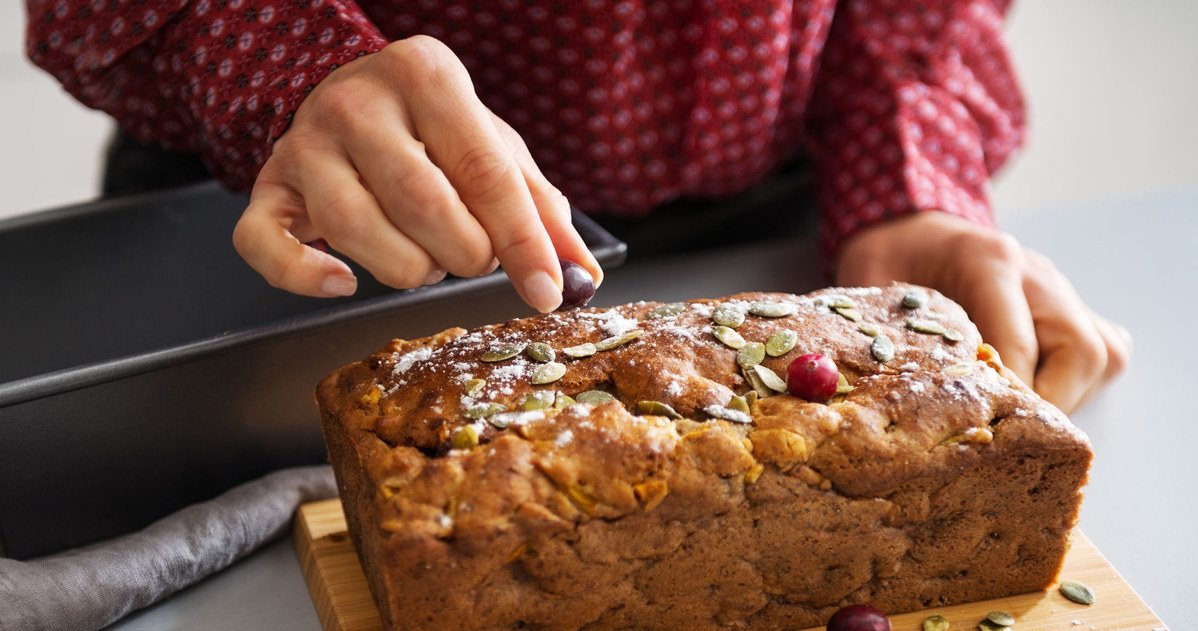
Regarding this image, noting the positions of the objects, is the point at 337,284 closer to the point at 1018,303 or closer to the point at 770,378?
the point at 770,378

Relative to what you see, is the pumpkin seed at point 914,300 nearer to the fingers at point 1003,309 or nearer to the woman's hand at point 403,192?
the fingers at point 1003,309

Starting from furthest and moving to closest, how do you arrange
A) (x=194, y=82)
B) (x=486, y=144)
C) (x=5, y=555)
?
(x=194, y=82) < (x=5, y=555) < (x=486, y=144)

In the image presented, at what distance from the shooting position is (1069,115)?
140 inches

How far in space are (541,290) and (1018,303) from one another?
0.59 meters

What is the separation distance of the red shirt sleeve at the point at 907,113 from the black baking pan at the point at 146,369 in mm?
441

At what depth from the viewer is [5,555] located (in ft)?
3.36

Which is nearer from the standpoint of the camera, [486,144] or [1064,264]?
[486,144]

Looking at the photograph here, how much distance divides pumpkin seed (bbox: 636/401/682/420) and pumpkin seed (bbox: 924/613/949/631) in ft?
0.94

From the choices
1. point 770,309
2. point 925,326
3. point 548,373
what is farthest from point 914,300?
point 548,373

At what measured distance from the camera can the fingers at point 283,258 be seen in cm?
89

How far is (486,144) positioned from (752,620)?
18.4 inches

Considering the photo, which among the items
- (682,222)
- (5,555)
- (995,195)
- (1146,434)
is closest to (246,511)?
(5,555)

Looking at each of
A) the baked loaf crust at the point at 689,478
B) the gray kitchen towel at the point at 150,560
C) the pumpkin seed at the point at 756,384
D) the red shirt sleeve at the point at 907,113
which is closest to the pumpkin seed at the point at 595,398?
the baked loaf crust at the point at 689,478

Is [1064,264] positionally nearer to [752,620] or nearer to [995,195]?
[752,620]
